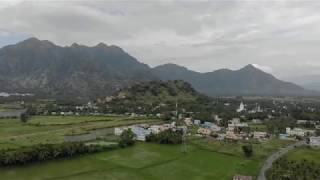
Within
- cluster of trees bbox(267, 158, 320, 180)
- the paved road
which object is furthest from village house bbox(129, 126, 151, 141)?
cluster of trees bbox(267, 158, 320, 180)

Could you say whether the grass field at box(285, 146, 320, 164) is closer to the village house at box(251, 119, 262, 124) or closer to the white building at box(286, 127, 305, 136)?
the white building at box(286, 127, 305, 136)

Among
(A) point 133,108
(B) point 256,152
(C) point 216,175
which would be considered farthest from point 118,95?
(C) point 216,175

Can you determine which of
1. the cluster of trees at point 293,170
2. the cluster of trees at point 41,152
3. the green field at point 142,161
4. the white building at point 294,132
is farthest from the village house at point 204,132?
the cluster of trees at point 41,152

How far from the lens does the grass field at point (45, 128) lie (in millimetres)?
81938

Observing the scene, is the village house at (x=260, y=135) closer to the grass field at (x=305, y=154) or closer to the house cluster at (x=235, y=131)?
the house cluster at (x=235, y=131)

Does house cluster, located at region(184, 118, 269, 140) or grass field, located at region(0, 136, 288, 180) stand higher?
house cluster, located at region(184, 118, 269, 140)

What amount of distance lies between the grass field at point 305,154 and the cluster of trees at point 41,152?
31659 millimetres

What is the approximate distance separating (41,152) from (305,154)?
4360 cm

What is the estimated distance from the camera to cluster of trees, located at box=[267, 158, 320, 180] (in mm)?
59641

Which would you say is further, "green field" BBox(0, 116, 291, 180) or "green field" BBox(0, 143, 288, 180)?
"green field" BBox(0, 116, 291, 180)

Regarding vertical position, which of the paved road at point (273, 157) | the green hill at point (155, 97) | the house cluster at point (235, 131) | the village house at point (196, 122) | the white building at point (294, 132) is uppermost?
the green hill at point (155, 97)

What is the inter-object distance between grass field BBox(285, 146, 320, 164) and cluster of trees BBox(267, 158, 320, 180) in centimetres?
520

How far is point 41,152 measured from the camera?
67312mm

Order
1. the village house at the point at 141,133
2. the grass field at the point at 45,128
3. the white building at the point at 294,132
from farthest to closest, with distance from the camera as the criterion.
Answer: the white building at the point at 294,132, the village house at the point at 141,133, the grass field at the point at 45,128
